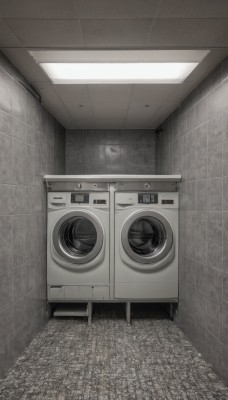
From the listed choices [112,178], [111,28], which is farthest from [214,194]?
[111,28]

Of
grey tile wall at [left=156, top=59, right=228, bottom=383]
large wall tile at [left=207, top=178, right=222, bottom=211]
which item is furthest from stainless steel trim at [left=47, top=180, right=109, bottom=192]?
large wall tile at [left=207, top=178, right=222, bottom=211]

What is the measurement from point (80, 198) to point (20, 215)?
82cm

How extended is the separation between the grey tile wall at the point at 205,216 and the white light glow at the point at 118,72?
0.28 m

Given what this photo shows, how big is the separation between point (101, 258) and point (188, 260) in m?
0.90

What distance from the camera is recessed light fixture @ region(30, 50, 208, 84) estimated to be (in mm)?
1999

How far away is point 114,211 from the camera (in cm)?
301

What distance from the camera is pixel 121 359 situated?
2.29 meters

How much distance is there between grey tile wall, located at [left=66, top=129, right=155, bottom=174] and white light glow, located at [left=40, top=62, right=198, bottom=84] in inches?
70.8

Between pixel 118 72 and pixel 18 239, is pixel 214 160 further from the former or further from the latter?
pixel 18 239

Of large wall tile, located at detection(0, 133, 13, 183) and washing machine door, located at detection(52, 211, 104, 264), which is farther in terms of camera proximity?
washing machine door, located at detection(52, 211, 104, 264)

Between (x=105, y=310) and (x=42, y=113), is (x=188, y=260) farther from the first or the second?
(x=42, y=113)

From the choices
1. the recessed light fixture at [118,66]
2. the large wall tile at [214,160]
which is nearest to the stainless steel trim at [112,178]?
the large wall tile at [214,160]

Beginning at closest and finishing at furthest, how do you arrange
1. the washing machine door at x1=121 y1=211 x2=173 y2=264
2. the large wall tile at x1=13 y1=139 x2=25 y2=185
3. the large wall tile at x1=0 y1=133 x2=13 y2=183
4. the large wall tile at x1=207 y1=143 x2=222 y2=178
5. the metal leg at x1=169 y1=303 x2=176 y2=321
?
the large wall tile at x1=0 y1=133 x2=13 y2=183 → the large wall tile at x1=207 y1=143 x2=222 y2=178 → the large wall tile at x1=13 y1=139 x2=25 y2=185 → the washing machine door at x1=121 y1=211 x2=173 y2=264 → the metal leg at x1=169 y1=303 x2=176 y2=321

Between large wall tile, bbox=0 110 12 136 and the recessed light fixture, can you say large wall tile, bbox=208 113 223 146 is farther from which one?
large wall tile, bbox=0 110 12 136
